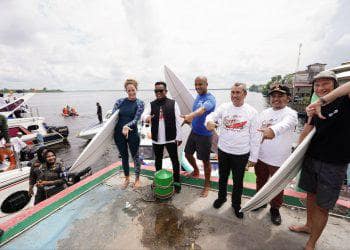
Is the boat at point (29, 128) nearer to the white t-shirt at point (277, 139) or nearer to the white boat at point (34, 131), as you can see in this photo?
the white boat at point (34, 131)

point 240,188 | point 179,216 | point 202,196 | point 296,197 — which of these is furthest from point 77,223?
point 296,197

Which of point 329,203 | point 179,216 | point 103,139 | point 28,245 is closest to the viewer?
point 329,203

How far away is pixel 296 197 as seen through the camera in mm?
3266

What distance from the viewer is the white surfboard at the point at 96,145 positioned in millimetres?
3844

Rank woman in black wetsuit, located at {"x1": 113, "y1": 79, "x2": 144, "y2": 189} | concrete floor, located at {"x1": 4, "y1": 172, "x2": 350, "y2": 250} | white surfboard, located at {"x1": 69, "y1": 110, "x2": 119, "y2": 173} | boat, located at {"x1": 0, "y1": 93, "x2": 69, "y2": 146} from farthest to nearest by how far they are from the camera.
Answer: boat, located at {"x1": 0, "y1": 93, "x2": 69, "y2": 146}, white surfboard, located at {"x1": 69, "y1": 110, "x2": 119, "y2": 173}, woman in black wetsuit, located at {"x1": 113, "y1": 79, "x2": 144, "y2": 189}, concrete floor, located at {"x1": 4, "y1": 172, "x2": 350, "y2": 250}

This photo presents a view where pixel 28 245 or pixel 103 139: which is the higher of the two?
pixel 103 139

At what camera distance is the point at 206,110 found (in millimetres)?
3258

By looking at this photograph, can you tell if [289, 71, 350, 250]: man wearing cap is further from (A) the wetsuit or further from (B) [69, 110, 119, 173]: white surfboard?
(B) [69, 110, 119, 173]: white surfboard

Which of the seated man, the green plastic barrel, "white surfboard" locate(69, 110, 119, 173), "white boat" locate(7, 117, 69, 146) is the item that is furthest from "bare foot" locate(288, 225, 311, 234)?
"white boat" locate(7, 117, 69, 146)

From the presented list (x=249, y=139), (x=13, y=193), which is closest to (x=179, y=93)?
(x=249, y=139)

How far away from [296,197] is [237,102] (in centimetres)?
217

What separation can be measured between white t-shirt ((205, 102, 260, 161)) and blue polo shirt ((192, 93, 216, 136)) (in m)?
0.41

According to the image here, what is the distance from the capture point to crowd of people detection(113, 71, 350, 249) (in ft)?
6.65

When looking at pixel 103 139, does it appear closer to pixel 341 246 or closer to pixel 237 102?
pixel 237 102
